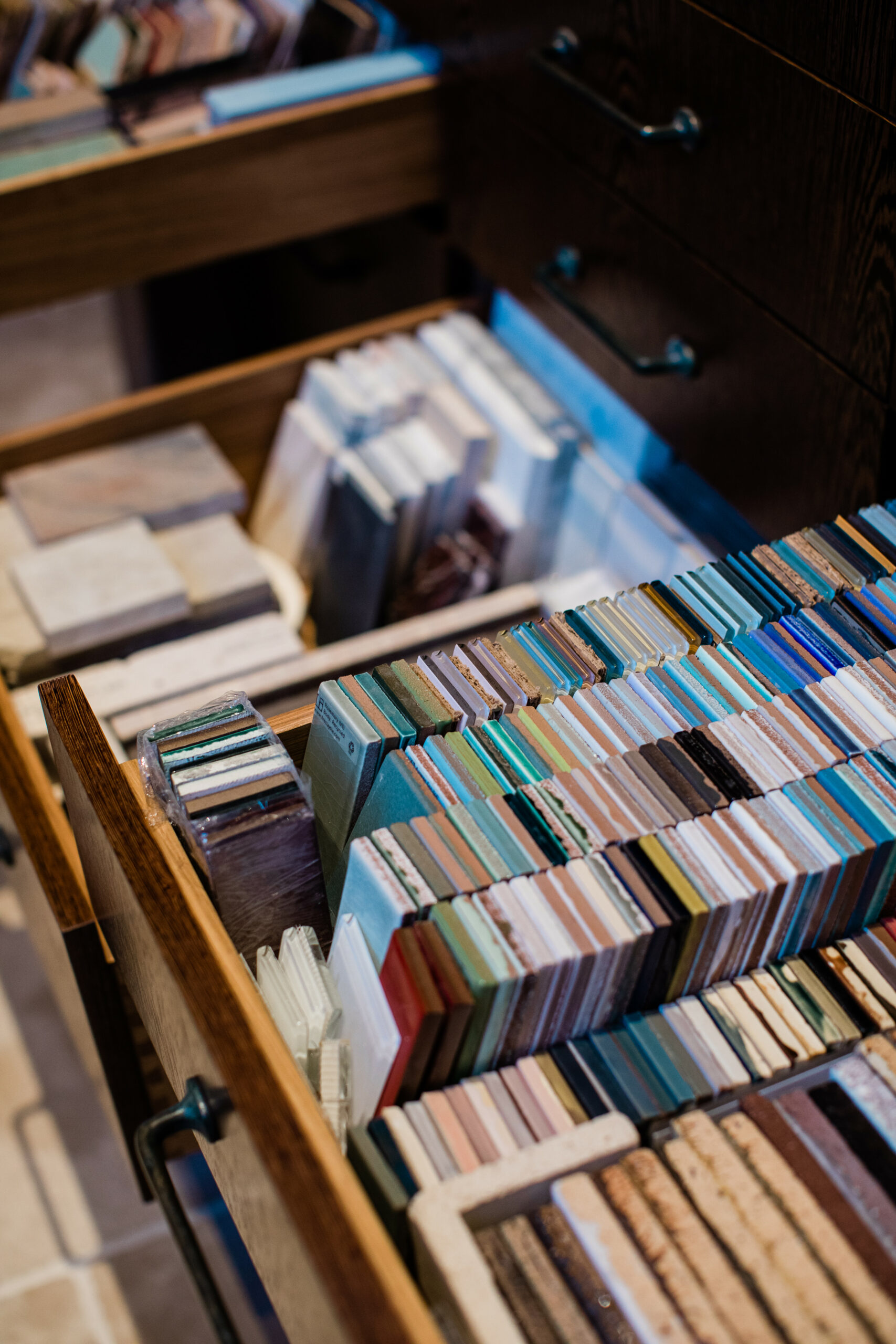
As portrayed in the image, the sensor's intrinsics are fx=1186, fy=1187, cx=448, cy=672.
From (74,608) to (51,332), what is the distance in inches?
55.4

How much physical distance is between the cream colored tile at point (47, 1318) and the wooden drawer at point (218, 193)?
3.44 feet

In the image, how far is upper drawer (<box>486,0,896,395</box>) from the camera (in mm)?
838

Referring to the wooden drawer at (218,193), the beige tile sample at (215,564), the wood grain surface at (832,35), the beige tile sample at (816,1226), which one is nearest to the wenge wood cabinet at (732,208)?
the wood grain surface at (832,35)

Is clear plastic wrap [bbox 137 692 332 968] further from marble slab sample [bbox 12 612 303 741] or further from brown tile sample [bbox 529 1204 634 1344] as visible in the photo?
marble slab sample [bbox 12 612 303 741]

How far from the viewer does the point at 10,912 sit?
5.06 ft

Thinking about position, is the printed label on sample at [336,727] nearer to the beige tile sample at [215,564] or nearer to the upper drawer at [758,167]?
the upper drawer at [758,167]

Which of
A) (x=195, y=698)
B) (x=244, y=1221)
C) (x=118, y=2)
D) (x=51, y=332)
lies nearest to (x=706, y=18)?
(x=195, y=698)

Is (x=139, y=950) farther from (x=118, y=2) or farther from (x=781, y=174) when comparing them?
(x=118, y=2)

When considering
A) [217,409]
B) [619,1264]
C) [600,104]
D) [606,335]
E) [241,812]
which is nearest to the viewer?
[619,1264]

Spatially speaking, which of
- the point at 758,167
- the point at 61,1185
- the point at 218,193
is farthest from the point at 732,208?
the point at 61,1185

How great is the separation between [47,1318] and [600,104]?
4.15 ft

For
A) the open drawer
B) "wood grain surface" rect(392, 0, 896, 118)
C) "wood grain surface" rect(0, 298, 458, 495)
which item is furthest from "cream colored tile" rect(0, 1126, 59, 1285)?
"wood grain surface" rect(392, 0, 896, 118)

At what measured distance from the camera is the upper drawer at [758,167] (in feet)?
2.75

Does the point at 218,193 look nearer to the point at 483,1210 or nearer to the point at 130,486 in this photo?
the point at 130,486
